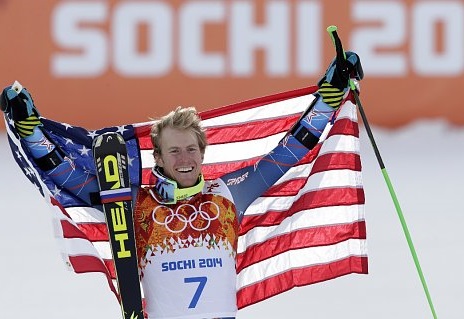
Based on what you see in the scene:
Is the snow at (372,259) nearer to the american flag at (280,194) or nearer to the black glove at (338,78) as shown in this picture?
the american flag at (280,194)

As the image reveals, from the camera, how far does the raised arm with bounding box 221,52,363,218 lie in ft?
13.8

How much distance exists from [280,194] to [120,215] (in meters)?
0.76

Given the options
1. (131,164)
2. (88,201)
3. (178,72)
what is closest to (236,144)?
(131,164)

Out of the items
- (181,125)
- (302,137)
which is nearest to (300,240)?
(302,137)

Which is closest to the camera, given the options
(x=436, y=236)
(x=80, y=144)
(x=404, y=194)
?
(x=80, y=144)

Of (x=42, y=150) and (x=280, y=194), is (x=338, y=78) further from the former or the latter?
(x=42, y=150)

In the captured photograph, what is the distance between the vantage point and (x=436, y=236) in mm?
6488

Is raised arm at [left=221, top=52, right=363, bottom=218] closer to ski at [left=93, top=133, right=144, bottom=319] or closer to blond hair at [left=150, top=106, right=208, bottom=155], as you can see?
blond hair at [left=150, top=106, right=208, bottom=155]

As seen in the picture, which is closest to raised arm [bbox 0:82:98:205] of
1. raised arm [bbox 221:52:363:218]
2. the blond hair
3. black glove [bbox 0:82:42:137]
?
black glove [bbox 0:82:42:137]

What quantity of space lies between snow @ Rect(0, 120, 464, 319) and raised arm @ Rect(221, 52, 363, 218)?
118cm

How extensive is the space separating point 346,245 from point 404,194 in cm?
285

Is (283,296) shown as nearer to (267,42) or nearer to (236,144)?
(236,144)

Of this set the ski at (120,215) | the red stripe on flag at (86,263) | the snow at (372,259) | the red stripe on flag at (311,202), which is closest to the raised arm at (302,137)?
the red stripe on flag at (311,202)

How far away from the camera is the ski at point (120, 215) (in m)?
3.88
